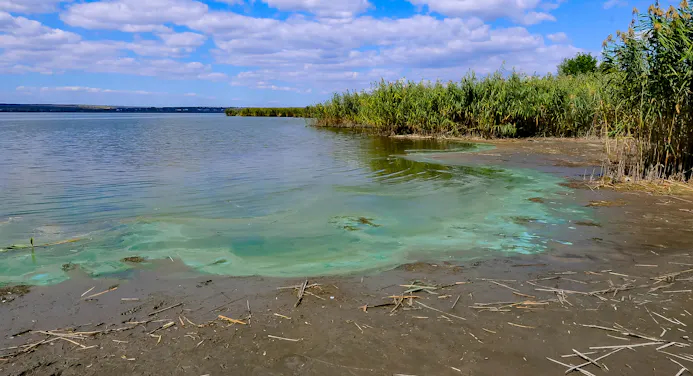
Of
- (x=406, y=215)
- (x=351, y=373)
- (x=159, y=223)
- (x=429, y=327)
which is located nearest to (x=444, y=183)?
(x=406, y=215)

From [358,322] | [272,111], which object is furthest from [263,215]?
[272,111]

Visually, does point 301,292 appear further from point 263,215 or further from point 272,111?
point 272,111

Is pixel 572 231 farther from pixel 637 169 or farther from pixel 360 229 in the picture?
pixel 637 169

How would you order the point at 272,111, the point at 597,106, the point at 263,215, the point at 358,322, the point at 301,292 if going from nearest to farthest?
the point at 358,322, the point at 301,292, the point at 263,215, the point at 597,106, the point at 272,111

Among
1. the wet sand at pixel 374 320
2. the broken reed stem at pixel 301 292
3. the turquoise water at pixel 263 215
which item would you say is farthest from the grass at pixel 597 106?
the broken reed stem at pixel 301 292

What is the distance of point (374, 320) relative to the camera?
435 cm

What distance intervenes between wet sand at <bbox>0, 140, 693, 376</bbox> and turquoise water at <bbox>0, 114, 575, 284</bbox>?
0.62 meters

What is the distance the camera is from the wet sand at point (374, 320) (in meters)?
3.62

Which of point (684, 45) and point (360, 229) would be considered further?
point (684, 45)

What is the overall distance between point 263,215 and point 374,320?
485 cm

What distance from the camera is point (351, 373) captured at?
137 inches

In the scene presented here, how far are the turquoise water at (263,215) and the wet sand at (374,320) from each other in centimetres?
62

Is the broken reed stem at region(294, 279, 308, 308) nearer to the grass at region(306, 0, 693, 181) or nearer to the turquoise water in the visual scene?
the turquoise water

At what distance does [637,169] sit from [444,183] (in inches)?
177
